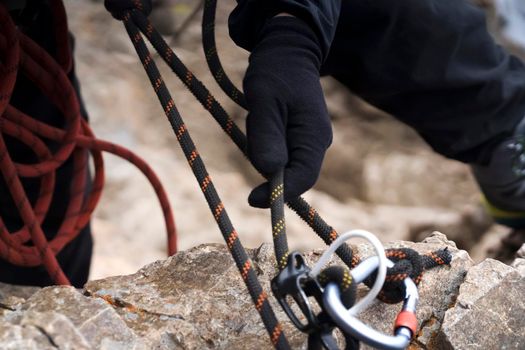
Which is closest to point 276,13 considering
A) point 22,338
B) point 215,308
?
point 215,308

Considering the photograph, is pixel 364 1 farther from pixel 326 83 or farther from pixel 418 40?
pixel 326 83

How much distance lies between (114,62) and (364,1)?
61.1 inches

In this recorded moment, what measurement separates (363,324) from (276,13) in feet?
1.46

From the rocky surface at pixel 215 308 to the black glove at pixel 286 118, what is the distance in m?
0.18

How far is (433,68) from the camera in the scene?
1.32 meters

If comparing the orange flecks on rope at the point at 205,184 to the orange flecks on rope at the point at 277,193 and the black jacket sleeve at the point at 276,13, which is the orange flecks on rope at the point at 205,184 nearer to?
the orange flecks on rope at the point at 277,193

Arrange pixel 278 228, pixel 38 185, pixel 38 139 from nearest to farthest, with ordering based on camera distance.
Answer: pixel 278 228
pixel 38 139
pixel 38 185

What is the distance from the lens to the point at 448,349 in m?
0.88

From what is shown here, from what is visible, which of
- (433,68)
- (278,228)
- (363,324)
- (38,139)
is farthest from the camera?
(433,68)

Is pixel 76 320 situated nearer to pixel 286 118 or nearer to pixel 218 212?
pixel 218 212

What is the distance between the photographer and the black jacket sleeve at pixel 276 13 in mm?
907

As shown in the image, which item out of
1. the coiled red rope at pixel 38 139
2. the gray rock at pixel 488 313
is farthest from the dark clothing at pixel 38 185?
the gray rock at pixel 488 313

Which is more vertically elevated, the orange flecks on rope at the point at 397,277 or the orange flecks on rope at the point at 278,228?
the orange flecks on rope at the point at 278,228

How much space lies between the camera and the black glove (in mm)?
811
